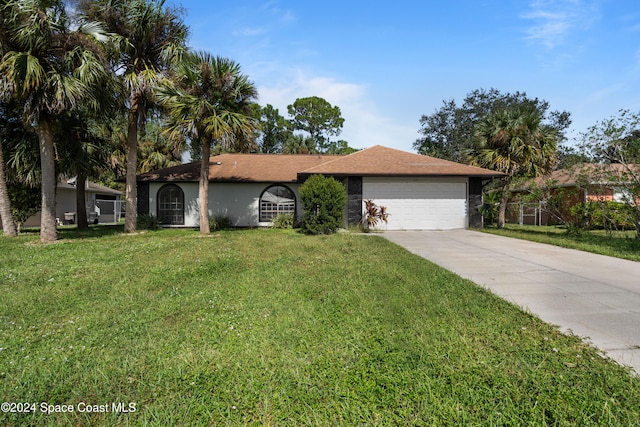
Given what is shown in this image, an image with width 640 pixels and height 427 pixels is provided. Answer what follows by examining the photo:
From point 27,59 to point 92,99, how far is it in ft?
5.74

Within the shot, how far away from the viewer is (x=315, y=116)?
120ft

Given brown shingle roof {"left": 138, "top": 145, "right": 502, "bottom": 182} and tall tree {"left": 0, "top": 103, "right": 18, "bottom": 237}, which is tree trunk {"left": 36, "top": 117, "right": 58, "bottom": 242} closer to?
tall tree {"left": 0, "top": 103, "right": 18, "bottom": 237}

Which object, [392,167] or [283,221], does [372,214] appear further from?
[283,221]

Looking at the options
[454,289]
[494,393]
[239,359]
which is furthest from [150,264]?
[494,393]

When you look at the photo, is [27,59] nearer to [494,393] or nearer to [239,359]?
[239,359]

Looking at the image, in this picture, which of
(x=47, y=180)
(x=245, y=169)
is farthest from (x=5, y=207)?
(x=245, y=169)

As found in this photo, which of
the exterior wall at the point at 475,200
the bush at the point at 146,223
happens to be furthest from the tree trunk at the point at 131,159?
the exterior wall at the point at 475,200

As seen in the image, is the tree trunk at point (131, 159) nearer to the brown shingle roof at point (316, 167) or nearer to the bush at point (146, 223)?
the bush at point (146, 223)

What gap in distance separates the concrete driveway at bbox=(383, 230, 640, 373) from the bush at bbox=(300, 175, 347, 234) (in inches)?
151

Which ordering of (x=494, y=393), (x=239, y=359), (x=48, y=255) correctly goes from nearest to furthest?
(x=494, y=393) → (x=239, y=359) → (x=48, y=255)

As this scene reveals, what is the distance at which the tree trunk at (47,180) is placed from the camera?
1041cm

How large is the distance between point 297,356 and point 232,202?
1427 centimetres

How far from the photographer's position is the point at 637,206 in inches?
385

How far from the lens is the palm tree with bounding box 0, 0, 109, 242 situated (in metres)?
9.09
